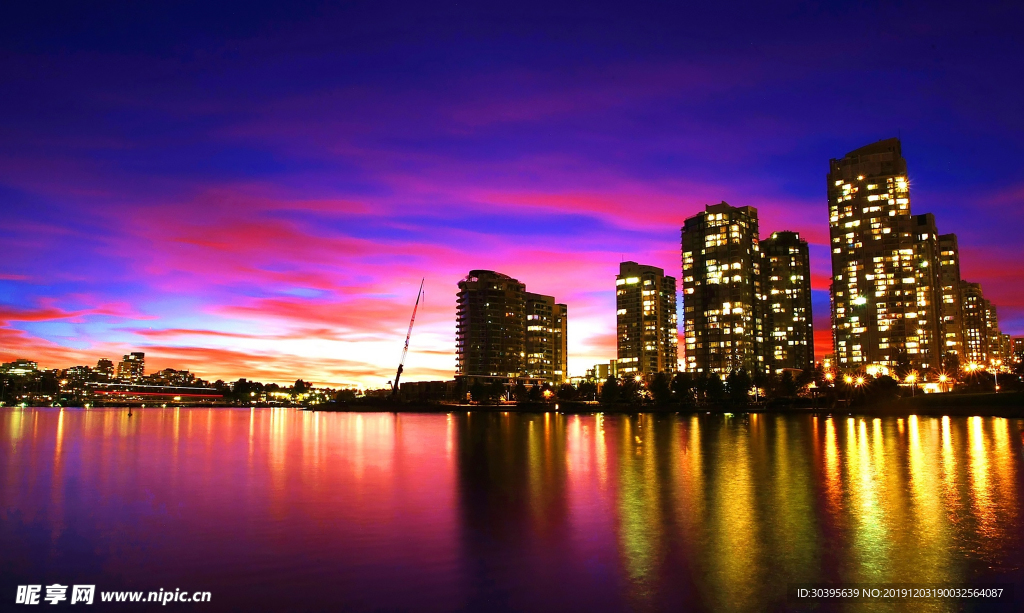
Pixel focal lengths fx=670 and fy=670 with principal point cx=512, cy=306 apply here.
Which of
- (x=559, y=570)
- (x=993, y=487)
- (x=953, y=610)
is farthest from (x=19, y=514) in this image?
(x=993, y=487)

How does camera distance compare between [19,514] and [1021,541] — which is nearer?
[1021,541]

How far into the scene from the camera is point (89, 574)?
2169cm

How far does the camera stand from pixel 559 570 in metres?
21.0

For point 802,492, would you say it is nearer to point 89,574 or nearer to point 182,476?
point 89,574

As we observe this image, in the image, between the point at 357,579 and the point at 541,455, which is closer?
the point at 357,579

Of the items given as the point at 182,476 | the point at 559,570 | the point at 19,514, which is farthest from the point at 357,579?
the point at 182,476

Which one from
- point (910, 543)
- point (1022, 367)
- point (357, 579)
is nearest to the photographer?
point (357, 579)

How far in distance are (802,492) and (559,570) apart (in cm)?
2025

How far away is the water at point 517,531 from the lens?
19234 mm

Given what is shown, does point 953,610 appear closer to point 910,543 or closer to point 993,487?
point 910,543

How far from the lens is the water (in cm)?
1923

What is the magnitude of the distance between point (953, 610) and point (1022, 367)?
21648cm

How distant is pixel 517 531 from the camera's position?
26.7 meters

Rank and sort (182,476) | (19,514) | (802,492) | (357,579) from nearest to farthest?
(357,579) < (19,514) < (802,492) < (182,476)
